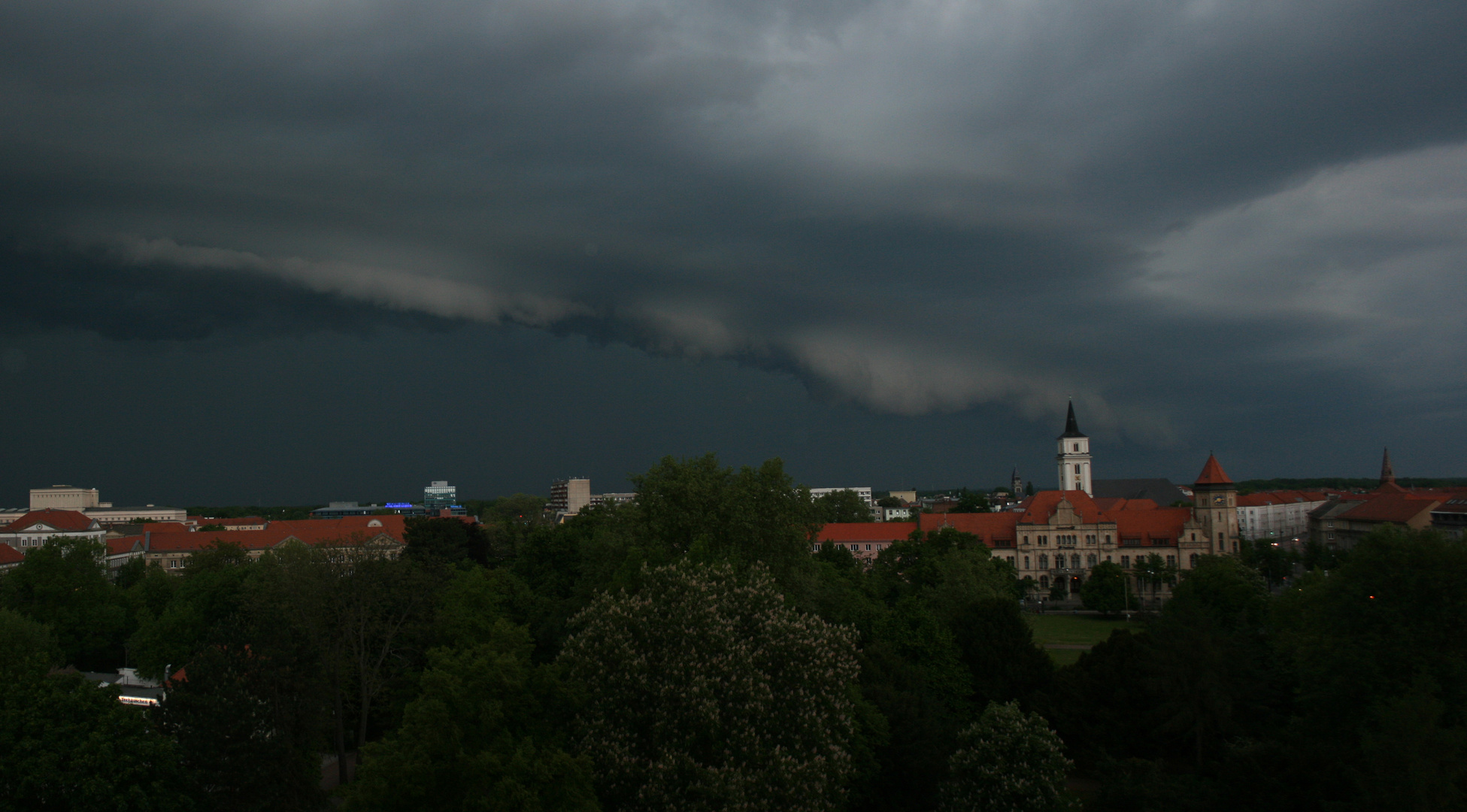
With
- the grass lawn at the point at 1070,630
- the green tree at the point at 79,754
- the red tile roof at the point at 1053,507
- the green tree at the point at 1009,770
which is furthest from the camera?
the red tile roof at the point at 1053,507

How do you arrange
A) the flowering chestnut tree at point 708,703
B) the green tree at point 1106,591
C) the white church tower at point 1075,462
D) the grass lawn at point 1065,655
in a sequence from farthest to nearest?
1. the white church tower at point 1075,462
2. the green tree at point 1106,591
3. the grass lawn at point 1065,655
4. the flowering chestnut tree at point 708,703

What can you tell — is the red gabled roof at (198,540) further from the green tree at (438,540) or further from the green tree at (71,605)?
the green tree at (438,540)

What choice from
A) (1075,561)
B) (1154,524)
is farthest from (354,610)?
(1154,524)

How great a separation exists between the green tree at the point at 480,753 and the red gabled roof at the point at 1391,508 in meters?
118

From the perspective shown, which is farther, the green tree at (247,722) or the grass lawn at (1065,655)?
the grass lawn at (1065,655)

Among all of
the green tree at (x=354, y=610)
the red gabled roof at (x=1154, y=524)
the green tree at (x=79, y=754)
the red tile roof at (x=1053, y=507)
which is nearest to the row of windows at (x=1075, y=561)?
the red gabled roof at (x=1154, y=524)

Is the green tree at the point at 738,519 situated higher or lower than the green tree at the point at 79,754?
higher

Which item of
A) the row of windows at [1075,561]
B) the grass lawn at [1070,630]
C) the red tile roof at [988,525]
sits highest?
the red tile roof at [988,525]

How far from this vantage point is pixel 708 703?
855 inches

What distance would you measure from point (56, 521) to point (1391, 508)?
605 feet

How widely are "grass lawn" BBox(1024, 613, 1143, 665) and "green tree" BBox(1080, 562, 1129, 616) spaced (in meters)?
1.30

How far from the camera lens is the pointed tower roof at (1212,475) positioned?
99.4 m

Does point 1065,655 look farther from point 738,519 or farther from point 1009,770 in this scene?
point 1009,770

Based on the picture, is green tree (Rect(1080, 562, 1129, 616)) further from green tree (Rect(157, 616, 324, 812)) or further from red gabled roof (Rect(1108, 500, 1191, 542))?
green tree (Rect(157, 616, 324, 812))
